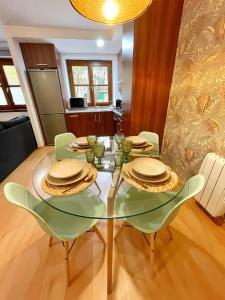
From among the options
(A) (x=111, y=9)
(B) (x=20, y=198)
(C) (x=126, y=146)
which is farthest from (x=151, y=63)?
(B) (x=20, y=198)

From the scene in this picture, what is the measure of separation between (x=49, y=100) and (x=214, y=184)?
11.4ft

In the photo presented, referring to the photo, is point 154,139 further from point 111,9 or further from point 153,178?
point 111,9

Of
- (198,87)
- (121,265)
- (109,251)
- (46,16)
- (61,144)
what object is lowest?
(121,265)

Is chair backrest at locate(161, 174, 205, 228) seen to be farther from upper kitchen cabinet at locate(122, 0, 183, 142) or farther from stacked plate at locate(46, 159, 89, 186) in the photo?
upper kitchen cabinet at locate(122, 0, 183, 142)

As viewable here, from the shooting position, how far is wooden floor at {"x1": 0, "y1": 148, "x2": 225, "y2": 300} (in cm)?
103

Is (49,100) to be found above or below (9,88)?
below

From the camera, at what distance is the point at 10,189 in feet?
2.78

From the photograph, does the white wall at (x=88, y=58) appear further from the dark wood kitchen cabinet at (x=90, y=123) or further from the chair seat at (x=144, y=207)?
the chair seat at (x=144, y=207)

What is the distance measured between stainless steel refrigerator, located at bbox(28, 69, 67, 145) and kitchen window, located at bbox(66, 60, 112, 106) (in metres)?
0.97

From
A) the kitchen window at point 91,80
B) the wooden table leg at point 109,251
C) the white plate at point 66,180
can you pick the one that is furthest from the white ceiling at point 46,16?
the wooden table leg at point 109,251

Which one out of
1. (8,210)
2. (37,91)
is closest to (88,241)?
(8,210)

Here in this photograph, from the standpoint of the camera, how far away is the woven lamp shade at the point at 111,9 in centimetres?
89

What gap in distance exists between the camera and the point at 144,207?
3.50 ft

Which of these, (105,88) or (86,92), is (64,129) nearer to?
(86,92)
